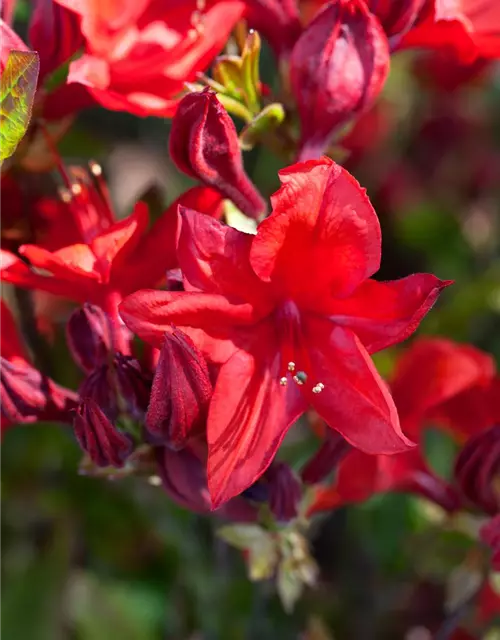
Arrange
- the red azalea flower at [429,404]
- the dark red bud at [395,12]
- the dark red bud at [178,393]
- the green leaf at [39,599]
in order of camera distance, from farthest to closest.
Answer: the green leaf at [39,599] → the red azalea flower at [429,404] → the dark red bud at [395,12] → the dark red bud at [178,393]

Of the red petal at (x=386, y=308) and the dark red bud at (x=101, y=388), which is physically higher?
the red petal at (x=386, y=308)

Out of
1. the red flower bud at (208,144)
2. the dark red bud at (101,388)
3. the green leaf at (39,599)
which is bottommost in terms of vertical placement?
the green leaf at (39,599)

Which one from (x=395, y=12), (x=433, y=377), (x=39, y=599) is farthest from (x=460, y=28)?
(x=39, y=599)

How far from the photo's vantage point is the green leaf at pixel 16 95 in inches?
26.4

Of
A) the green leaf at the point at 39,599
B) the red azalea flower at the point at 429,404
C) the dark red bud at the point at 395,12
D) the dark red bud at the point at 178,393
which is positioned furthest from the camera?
the green leaf at the point at 39,599

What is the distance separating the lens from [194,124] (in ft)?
2.31

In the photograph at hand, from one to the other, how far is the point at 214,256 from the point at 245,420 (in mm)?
137

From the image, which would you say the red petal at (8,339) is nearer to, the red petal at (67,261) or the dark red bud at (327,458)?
the red petal at (67,261)

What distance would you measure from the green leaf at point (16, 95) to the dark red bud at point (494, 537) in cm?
55

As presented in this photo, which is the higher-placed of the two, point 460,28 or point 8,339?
point 460,28

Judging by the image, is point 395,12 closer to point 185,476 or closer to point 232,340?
point 232,340

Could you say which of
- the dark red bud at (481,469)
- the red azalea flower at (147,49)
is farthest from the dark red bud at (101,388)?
the dark red bud at (481,469)

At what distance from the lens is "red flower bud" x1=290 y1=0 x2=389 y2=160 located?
2.46 ft

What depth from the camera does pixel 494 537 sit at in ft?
2.74
